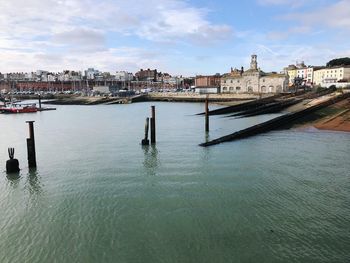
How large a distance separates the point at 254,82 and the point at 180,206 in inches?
4156

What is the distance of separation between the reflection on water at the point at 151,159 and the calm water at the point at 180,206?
79 millimetres

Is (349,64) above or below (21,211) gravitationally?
above

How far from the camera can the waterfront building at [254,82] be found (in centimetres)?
11088

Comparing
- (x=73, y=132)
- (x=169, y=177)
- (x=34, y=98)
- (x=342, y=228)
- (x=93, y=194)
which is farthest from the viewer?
(x=34, y=98)

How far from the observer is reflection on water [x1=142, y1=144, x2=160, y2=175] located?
22.0m

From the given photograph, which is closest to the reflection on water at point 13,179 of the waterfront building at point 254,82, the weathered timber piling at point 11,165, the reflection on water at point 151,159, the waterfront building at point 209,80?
the weathered timber piling at point 11,165

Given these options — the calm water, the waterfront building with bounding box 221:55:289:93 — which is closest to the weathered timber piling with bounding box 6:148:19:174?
the calm water

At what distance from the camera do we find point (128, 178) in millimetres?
20109

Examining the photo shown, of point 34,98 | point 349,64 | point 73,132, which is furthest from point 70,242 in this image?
point 349,64

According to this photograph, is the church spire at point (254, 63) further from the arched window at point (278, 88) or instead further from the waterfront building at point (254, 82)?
the arched window at point (278, 88)

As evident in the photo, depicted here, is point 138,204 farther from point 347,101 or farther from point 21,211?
point 347,101

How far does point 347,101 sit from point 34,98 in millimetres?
131793

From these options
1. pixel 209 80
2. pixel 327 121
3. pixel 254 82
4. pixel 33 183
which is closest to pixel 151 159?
pixel 33 183

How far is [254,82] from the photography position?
4557 inches
